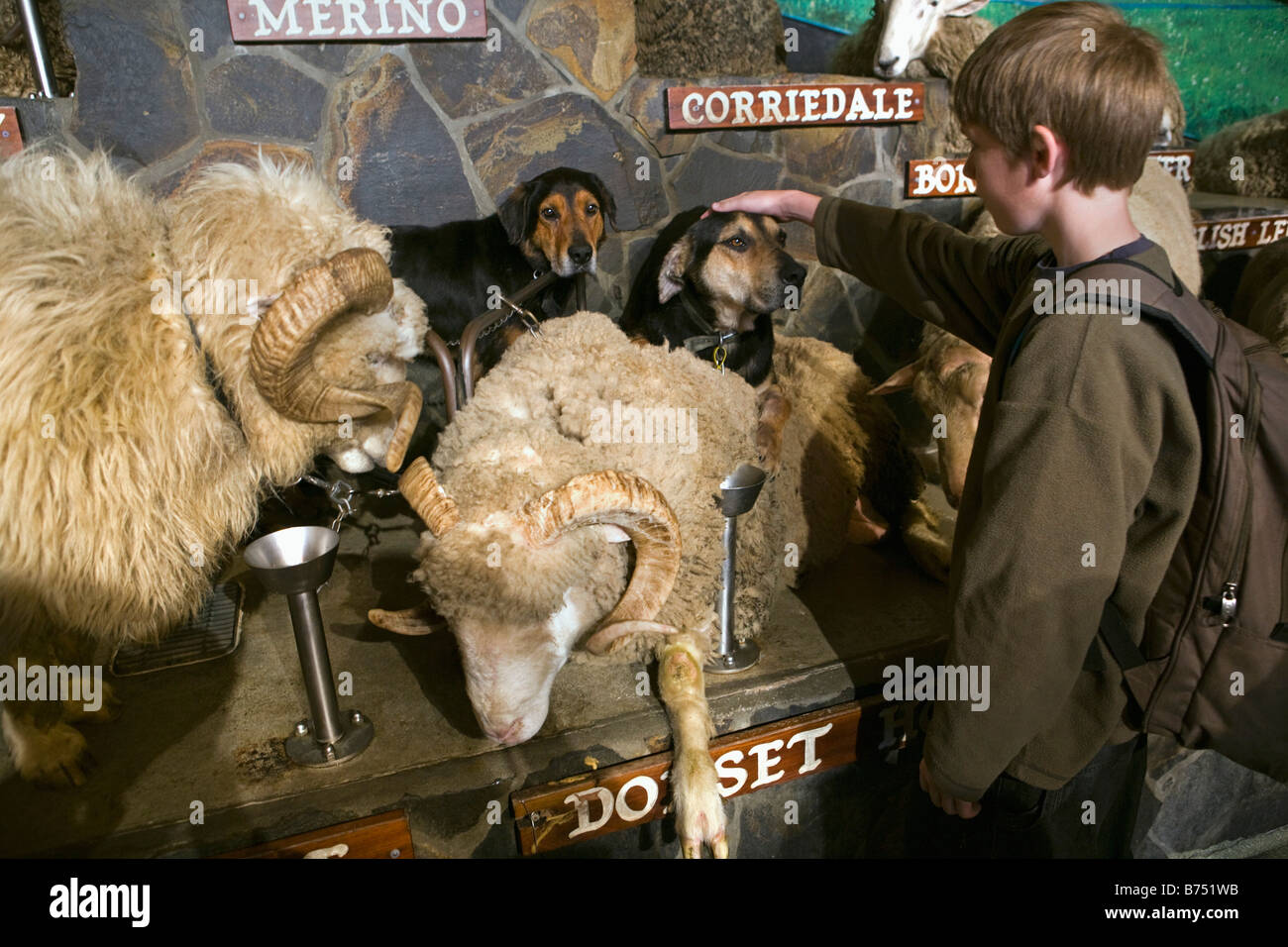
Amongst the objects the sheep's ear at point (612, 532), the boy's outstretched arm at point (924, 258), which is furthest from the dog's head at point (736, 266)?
the sheep's ear at point (612, 532)

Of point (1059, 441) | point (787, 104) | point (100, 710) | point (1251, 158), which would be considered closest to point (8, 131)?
point (100, 710)

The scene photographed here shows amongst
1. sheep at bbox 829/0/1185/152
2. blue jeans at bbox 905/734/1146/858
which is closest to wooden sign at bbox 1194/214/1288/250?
sheep at bbox 829/0/1185/152

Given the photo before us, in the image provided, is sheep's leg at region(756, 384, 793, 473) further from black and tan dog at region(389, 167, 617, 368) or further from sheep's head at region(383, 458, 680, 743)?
black and tan dog at region(389, 167, 617, 368)

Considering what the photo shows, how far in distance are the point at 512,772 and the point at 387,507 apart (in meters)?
1.90

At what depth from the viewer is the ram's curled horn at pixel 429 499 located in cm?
181

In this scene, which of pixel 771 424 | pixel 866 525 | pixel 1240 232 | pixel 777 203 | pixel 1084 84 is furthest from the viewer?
pixel 1240 232

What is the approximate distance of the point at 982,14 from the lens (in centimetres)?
475

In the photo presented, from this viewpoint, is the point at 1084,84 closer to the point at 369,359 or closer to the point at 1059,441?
the point at 1059,441

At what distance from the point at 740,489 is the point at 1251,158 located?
17.7 ft

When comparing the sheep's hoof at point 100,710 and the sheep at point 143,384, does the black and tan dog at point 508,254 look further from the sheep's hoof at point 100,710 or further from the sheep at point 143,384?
the sheep's hoof at point 100,710

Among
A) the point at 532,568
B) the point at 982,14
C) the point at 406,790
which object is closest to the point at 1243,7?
the point at 982,14

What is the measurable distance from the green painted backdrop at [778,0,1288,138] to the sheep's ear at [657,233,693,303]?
279cm

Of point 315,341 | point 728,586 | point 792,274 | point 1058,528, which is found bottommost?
point 728,586

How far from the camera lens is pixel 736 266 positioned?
291 centimetres
